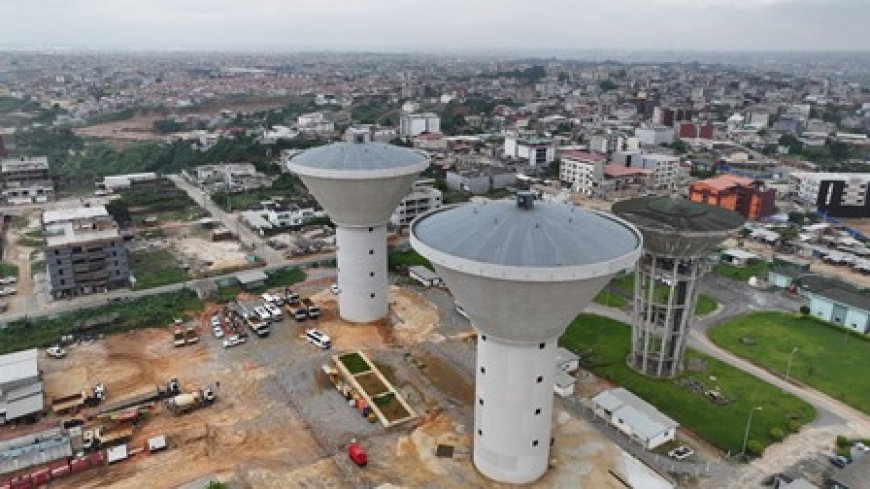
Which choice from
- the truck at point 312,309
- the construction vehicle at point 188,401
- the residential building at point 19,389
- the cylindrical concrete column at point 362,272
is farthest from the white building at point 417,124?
the residential building at point 19,389

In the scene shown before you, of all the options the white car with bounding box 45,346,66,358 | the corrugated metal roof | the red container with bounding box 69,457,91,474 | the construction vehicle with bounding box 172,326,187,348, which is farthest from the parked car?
the white car with bounding box 45,346,66,358

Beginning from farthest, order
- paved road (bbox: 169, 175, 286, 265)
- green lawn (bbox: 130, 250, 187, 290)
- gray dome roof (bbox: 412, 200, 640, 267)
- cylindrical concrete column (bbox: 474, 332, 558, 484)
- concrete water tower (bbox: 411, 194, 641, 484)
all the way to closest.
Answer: paved road (bbox: 169, 175, 286, 265) < green lawn (bbox: 130, 250, 187, 290) < cylindrical concrete column (bbox: 474, 332, 558, 484) < gray dome roof (bbox: 412, 200, 640, 267) < concrete water tower (bbox: 411, 194, 641, 484)

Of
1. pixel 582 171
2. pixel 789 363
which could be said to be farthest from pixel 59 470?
pixel 582 171

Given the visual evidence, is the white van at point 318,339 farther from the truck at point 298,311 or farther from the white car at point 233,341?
the white car at point 233,341

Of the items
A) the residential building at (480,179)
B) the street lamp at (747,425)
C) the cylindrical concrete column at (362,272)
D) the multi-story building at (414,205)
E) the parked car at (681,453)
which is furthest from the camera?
the residential building at (480,179)

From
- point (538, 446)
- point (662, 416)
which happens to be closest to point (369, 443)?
point (538, 446)

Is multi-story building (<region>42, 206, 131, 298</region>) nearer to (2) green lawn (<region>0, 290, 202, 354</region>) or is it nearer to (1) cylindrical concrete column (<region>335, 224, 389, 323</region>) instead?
(2) green lawn (<region>0, 290, 202, 354</region>)

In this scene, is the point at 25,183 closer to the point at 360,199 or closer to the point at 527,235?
the point at 360,199
